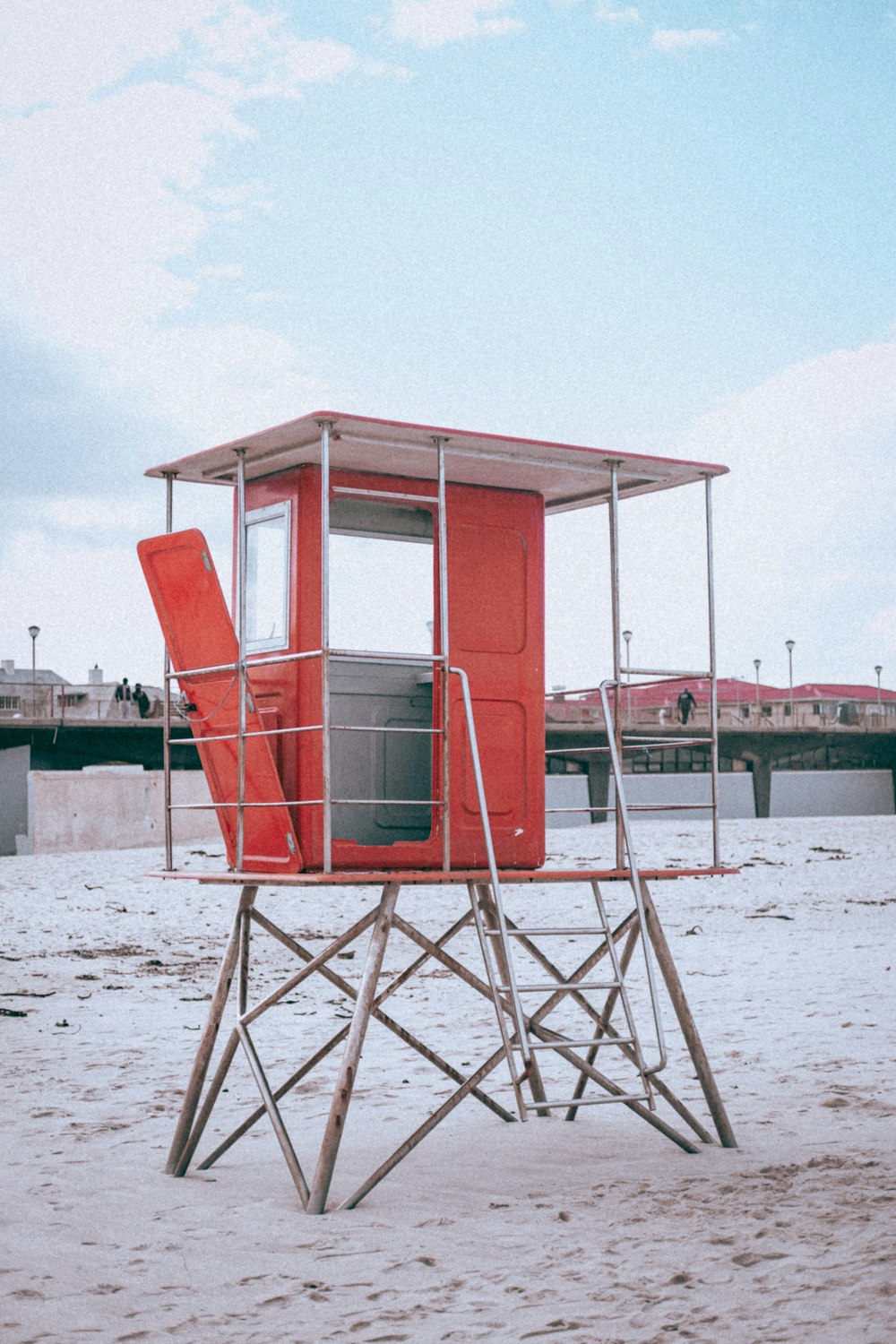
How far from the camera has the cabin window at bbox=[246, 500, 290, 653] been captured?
8.19 meters

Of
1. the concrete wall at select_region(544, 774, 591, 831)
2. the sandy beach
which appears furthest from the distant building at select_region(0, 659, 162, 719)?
the sandy beach

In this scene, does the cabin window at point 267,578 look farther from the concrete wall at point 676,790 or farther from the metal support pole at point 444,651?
the concrete wall at point 676,790

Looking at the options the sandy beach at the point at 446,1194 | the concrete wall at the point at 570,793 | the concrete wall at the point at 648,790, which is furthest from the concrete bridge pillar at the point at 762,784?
the sandy beach at the point at 446,1194

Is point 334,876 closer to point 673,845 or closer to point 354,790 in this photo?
point 354,790

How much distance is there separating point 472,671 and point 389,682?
1.53 feet

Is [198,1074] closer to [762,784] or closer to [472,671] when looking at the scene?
[472,671]

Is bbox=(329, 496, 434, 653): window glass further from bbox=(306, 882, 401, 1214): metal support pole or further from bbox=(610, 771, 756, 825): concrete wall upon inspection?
bbox=(610, 771, 756, 825): concrete wall

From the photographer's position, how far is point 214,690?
26.7 feet

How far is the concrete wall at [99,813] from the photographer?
37.2m

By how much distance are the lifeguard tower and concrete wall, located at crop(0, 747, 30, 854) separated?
114 ft

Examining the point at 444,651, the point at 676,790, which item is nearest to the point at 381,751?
the point at 444,651

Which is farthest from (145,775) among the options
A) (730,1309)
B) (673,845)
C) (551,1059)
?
(730,1309)

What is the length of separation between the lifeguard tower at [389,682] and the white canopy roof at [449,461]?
17 mm

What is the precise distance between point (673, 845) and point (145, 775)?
45.8 ft
